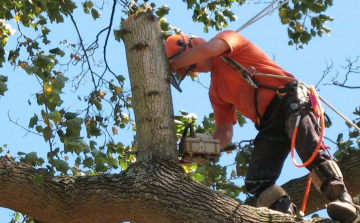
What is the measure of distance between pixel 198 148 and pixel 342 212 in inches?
43.6

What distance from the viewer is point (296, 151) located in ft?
15.8

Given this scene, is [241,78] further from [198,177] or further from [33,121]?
[33,121]

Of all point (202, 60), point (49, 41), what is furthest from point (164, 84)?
point (49, 41)

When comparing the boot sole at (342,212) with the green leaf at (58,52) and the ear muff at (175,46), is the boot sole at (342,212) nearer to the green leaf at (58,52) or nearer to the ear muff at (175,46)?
the ear muff at (175,46)

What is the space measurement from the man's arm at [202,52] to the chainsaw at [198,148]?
0.41 meters

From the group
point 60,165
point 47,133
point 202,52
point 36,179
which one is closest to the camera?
point 36,179

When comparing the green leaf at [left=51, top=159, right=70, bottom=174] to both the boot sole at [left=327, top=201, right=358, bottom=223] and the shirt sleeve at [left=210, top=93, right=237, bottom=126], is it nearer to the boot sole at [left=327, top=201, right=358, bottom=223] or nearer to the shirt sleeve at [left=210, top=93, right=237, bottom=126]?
the shirt sleeve at [left=210, top=93, right=237, bottom=126]

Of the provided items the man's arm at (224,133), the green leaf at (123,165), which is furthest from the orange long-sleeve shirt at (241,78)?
the green leaf at (123,165)

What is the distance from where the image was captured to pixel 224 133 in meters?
5.57

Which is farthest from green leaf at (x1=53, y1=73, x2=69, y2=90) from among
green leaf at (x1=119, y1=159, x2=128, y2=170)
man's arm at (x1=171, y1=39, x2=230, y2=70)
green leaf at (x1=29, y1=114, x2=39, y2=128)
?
man's arm at (x1=171, y1=39, x2=230, y2=70)

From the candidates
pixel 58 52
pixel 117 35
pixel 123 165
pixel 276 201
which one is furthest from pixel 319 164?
pixel 58 52

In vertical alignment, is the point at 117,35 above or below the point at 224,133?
above

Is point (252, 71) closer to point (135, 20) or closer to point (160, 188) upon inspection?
point (135, 20)

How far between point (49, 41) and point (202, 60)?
2928mm
